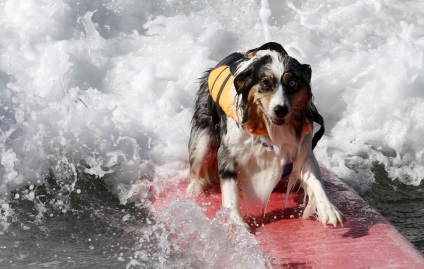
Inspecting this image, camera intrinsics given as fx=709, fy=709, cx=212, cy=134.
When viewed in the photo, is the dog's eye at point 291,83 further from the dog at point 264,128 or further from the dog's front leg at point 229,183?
the dog's front leg at point 229,183

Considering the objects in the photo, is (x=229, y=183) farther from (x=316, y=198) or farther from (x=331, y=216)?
(x=331, y=216)

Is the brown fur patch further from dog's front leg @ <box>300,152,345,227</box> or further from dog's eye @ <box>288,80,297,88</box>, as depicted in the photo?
dog's front leg @ <box>300,152,345,227</box>

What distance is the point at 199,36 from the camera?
7.09m

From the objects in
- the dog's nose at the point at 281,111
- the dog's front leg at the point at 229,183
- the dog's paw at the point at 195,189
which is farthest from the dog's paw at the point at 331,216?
the dog's paw at the point at 195,189

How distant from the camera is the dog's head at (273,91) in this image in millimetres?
3533

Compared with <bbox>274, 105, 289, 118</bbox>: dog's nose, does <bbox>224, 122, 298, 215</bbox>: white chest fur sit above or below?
below

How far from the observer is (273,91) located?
3.54m

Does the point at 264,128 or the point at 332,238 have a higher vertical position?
the point at 264,128

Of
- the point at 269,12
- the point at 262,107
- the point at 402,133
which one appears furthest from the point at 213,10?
the point at 262,107

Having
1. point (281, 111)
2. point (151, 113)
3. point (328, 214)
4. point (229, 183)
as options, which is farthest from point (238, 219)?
point (151, 113)

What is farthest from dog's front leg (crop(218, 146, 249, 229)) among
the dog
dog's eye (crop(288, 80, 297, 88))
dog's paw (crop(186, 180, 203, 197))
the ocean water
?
dog's eye (crop(288, 80, 297, 88))

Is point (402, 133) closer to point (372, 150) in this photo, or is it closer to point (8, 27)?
point (372, 150)

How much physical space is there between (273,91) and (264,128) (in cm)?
31

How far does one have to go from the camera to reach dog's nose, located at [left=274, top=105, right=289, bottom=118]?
11.5ft
